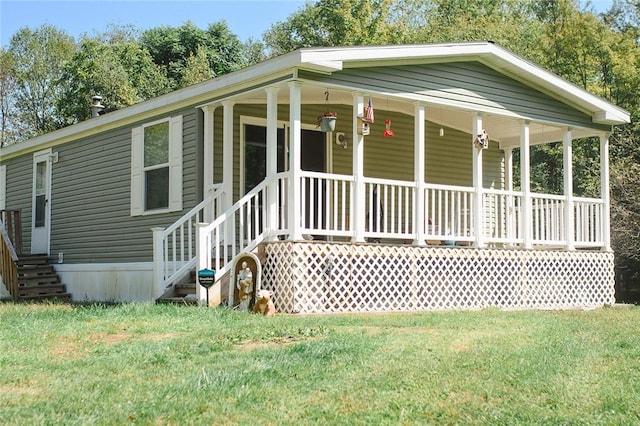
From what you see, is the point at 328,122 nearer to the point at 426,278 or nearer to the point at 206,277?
the point at 426,278

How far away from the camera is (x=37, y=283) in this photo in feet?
50.8

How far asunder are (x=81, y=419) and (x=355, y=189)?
679 centimetres

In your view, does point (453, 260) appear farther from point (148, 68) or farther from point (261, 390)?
point (148, 68)

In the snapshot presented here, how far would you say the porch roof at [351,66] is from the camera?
426 inches

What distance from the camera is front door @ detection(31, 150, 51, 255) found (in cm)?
1630

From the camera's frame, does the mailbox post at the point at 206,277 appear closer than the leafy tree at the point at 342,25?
Yes

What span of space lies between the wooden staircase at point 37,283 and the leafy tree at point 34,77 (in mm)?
20514

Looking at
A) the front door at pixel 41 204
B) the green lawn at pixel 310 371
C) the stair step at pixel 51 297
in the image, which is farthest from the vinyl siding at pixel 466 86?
the front door at pixel 41 204

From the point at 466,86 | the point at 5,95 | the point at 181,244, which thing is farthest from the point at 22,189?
the point at 5,95

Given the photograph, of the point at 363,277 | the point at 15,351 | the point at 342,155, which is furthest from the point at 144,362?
Result: the point at 342,155

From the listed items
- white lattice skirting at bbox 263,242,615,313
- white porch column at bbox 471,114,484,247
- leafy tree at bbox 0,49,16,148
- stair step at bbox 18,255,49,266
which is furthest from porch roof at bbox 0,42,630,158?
leafy tree at bbox 0,49,16,148

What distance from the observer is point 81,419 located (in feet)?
16.1

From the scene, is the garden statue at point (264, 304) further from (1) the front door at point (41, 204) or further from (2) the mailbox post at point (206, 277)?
(1) the front door at point (41, 204)

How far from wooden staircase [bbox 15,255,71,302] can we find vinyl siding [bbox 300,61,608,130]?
7087mm
